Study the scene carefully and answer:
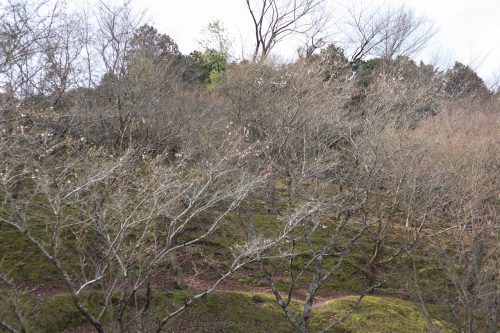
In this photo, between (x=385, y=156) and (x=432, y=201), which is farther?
(x=432, y=201)

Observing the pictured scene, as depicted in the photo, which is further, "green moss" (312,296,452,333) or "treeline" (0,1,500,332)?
"green moss" (312,296,452,333)

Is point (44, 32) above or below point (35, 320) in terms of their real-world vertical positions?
above

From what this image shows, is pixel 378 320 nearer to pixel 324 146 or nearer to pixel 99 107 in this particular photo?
pixel 324 146

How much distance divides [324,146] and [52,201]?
21.4 feet

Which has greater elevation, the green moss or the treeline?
the treeline

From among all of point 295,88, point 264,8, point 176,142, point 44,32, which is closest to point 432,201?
point 295,88

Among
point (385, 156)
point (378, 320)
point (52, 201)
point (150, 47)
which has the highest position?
point (150, 47)

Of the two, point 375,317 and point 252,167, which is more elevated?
point 252,167

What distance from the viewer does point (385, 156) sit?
351 inches

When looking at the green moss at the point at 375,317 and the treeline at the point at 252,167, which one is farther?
the green moss at the point at 375,317

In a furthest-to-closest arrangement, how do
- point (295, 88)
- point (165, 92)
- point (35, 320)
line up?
point (165, 92), point (295, 88), point (35, 320)

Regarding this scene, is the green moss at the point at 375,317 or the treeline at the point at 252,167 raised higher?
the treeline at the point at 252,167

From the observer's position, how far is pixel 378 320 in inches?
439

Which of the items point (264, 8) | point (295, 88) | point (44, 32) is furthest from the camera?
point (264, 8)
